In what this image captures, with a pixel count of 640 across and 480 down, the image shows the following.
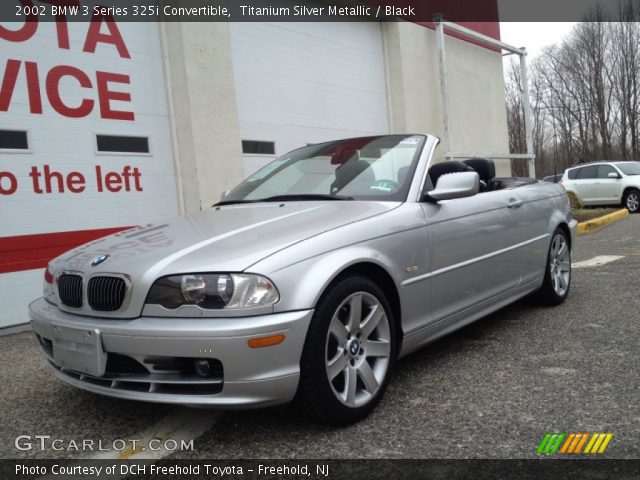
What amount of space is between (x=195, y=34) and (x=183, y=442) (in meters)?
6.17

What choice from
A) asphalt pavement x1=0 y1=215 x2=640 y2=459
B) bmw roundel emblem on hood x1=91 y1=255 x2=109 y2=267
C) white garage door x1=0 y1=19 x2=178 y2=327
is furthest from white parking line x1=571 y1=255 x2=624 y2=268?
bmw roundel emblem on hood x1=91 y1=255 x2=109 y2=267

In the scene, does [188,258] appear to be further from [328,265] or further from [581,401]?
[581,401]

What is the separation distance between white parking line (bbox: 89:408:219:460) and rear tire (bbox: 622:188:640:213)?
585 inches

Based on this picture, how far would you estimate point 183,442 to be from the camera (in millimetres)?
2553

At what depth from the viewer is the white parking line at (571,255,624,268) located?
670 cm

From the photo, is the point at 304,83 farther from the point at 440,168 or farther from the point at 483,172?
the point at 440,168

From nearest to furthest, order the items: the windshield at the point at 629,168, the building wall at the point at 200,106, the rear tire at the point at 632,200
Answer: the building wall at the point at 200,106
the rear tire at the point at 632,200
the windshield at the point at 629,168

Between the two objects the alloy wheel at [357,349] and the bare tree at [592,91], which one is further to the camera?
the bare tree at [592,91]

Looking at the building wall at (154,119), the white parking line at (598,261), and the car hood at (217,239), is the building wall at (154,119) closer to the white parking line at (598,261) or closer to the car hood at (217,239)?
the car hood at (217,239)

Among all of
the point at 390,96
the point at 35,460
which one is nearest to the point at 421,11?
the point at 390,96

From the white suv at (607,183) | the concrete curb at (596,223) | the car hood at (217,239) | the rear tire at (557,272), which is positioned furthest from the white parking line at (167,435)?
the white suv at (607,183)

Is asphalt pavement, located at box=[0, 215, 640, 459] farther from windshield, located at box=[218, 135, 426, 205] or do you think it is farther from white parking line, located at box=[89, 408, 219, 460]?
windshield, located at box=[218, 135, 426, 205]

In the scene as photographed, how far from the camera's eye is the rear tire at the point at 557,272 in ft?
15.1

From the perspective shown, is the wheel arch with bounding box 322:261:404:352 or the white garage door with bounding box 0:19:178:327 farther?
the white garage door with bounding box 0:19:178:327
